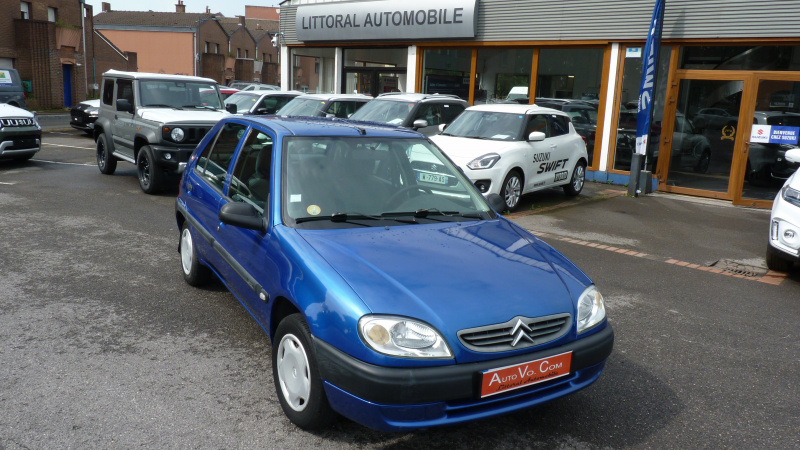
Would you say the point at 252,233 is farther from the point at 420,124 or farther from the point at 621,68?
the point at 621,68

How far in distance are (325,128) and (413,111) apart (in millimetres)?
8111

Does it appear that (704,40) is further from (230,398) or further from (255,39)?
(255,39)

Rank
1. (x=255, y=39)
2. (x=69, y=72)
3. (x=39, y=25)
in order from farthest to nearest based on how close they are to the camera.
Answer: (x=255, y=39) → (x=69, y=72) → (x=39, y=25)

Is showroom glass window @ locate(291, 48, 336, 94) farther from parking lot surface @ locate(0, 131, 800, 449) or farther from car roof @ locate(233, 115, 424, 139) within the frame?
car roof @ locate(233, 115, 424, 139)

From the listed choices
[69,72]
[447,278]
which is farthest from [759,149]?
[69,72]

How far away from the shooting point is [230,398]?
3.70m

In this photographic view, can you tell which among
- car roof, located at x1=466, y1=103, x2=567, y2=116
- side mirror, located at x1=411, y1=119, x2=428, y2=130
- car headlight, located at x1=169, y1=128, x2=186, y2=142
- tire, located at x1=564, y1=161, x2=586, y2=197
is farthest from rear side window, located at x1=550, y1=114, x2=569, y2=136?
car headlight, located at x1=169, y1=128, x2=186, y2=142

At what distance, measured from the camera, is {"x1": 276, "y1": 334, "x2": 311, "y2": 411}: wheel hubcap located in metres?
3.24

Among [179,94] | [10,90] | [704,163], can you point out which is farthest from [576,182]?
[10,90]

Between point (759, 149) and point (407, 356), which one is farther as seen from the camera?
point (759, 149)

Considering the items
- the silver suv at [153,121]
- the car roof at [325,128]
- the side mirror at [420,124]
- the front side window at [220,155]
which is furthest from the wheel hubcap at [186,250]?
the side mirror at [420,124]

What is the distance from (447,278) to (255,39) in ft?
256

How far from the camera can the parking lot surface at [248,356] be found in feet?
11.1

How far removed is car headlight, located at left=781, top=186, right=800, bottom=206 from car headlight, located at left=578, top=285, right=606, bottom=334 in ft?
13.9
